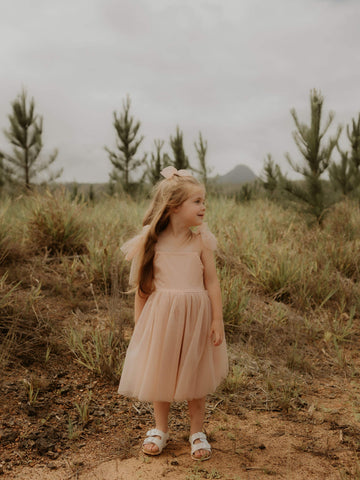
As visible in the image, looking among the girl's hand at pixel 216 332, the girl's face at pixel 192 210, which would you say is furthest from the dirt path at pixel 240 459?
the girl's face at pixel 192 210

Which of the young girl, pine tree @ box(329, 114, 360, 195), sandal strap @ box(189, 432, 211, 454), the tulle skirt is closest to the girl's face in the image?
the young girl

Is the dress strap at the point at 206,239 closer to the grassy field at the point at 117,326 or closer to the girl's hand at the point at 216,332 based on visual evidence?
the girl's hand at the point at 216,332

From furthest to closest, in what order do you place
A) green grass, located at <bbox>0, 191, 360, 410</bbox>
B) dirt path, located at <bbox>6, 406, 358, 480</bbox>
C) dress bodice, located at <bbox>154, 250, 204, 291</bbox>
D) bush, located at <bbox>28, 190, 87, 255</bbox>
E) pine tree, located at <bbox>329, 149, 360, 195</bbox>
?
pine tree, located at <bbox>329, 149, 360, 195</bbox>, bush, located at <bbox>28, 190, 87, 255</bbox>, green grass, located at <bbox>0, 191, 360, 410</bbox>, dress bodice, located at <bbox>154, 250, 204, 291</bbox>, dirt path, located at <bbox>6, 406, 358, 480</bbox>

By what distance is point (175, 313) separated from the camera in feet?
7.61

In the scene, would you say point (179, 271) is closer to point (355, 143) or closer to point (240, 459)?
point (240, 459)

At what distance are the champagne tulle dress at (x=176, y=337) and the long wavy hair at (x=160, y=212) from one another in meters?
0.04

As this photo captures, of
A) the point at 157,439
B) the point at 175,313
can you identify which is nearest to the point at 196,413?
the point at 157,439

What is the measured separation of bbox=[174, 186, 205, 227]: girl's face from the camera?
2389 millimetres

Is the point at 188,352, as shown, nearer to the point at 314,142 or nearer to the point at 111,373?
the point at 111,373

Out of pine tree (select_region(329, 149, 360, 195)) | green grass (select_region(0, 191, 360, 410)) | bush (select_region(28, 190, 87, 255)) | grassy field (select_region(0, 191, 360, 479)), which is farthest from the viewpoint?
pine tree (select_region(329, 149, 360, 195))

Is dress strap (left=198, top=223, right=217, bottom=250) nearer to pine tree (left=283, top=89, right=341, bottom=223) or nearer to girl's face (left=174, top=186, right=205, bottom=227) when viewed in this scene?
girl's face (left=174, top=186, right=205, bottom=227)

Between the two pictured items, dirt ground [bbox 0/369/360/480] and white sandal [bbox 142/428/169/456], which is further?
white sandal [bbox 142/428/169/456]

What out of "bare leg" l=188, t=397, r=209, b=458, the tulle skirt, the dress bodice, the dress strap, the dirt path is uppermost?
the dress strap

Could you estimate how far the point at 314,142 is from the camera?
794 centimetres
